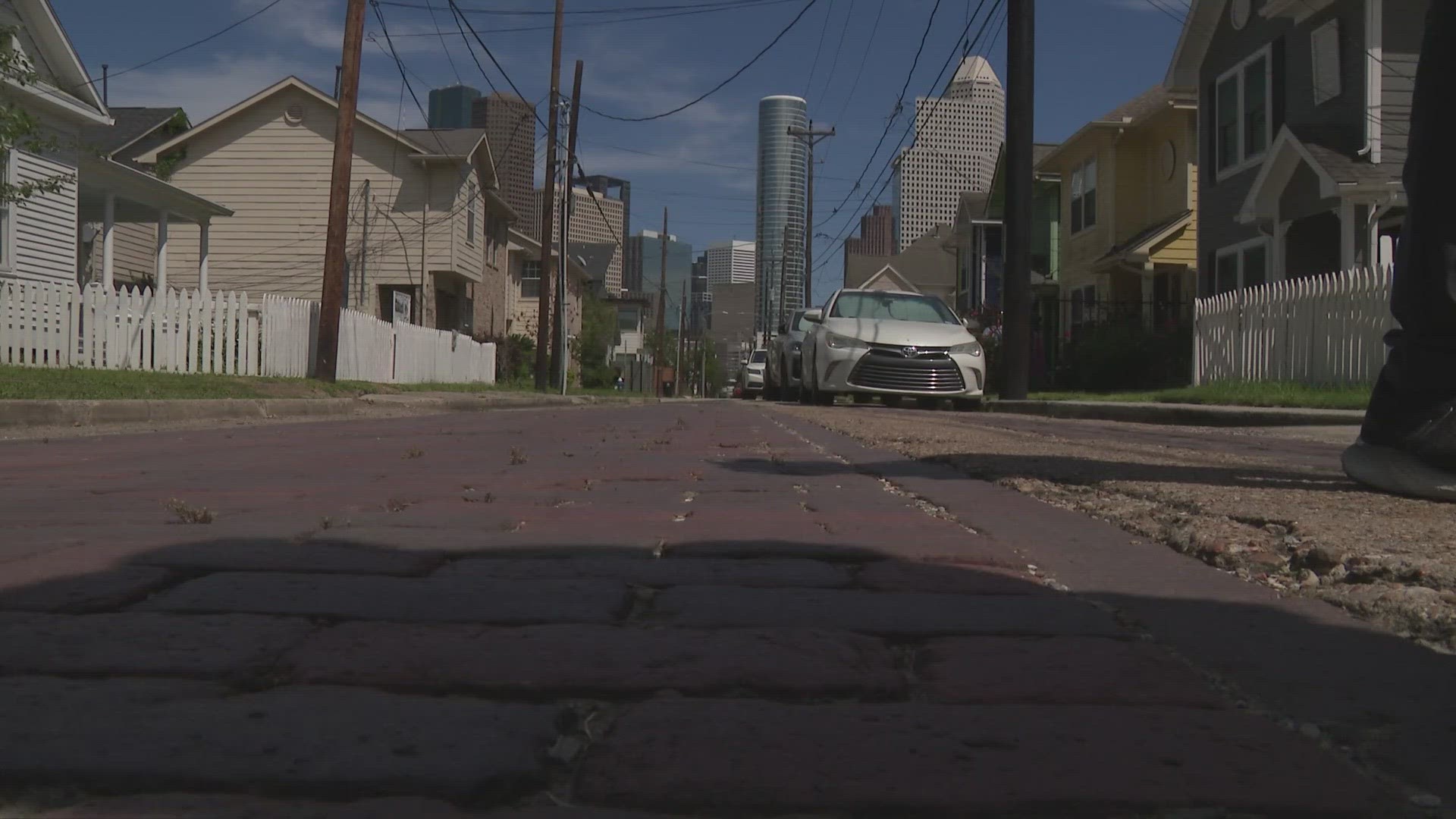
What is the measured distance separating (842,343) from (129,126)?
2647cm

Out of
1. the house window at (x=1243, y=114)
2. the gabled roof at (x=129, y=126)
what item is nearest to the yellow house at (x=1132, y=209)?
the house window at (x=1243, y=114)

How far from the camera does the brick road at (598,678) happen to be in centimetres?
156

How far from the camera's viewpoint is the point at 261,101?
34812 mm

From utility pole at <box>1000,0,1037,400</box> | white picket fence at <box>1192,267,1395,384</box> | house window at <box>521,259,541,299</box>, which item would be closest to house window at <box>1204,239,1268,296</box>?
white picket fence at <box>1192,267,1395,384</box>

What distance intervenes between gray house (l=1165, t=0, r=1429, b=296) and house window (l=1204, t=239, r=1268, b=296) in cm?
3

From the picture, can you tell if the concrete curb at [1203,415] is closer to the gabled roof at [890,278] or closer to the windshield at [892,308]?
the windshield at [892,308]

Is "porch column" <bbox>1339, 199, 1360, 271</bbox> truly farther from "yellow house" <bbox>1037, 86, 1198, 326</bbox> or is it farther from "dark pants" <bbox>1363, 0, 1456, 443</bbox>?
"dark pants" <bbox>1363, 0, 1456, 443</bbox>

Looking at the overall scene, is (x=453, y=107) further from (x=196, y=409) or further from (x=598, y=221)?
(x=598, y=221)

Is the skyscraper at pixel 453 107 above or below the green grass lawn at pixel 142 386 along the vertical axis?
above

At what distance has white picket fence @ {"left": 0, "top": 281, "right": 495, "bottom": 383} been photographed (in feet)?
55.0

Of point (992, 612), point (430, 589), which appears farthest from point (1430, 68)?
point (430, 589)

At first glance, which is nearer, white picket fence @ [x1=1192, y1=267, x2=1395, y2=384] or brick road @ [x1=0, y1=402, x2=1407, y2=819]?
brick road @ [x1=0, y1=402, x2=1407, y2=819]

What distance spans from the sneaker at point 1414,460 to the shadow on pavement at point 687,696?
210 cm

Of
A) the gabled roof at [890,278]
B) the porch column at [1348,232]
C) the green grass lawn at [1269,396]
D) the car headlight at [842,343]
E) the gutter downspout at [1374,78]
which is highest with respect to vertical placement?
the gabled roof at [890,278]
